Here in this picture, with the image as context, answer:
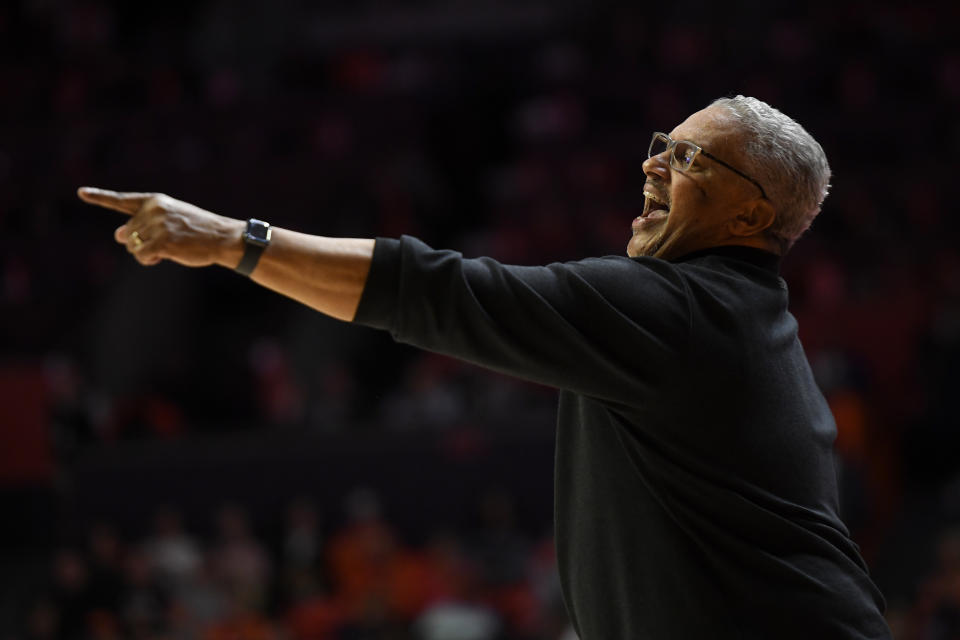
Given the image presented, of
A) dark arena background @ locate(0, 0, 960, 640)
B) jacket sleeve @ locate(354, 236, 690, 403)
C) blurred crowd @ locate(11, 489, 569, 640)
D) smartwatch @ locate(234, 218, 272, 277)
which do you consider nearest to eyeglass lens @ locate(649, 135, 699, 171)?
jacket sleeve @ locate(354, 236, 690, 403)

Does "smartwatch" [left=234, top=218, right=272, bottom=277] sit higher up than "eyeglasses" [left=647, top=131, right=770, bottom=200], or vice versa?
"eyeglasses" [left=647, top=131, right=770, bottom=200]

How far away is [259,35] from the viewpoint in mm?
16469

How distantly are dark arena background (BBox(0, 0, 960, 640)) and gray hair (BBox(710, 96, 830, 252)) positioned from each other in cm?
527

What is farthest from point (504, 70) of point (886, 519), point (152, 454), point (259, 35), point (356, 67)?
point (886, 519)

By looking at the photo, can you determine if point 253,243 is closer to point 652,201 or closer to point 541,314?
point 541,314

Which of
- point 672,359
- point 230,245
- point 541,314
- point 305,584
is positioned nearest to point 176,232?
point 230,245

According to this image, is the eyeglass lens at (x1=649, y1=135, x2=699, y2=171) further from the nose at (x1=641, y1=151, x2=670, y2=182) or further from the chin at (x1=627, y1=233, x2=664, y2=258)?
the chin at (x1=627, y1=233, x2=664, y2=258)

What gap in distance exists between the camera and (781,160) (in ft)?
7.86

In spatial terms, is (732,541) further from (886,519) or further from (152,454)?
(152,454)

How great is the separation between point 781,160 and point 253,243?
3.26 feet

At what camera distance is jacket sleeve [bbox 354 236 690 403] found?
207cm

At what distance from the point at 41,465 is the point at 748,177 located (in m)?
9.50

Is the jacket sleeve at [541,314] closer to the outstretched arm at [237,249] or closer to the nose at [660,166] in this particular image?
the outstretched arm at [237,249]

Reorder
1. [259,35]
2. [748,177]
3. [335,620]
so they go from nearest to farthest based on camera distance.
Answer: [748,177]
[335,620]
[259,35]
